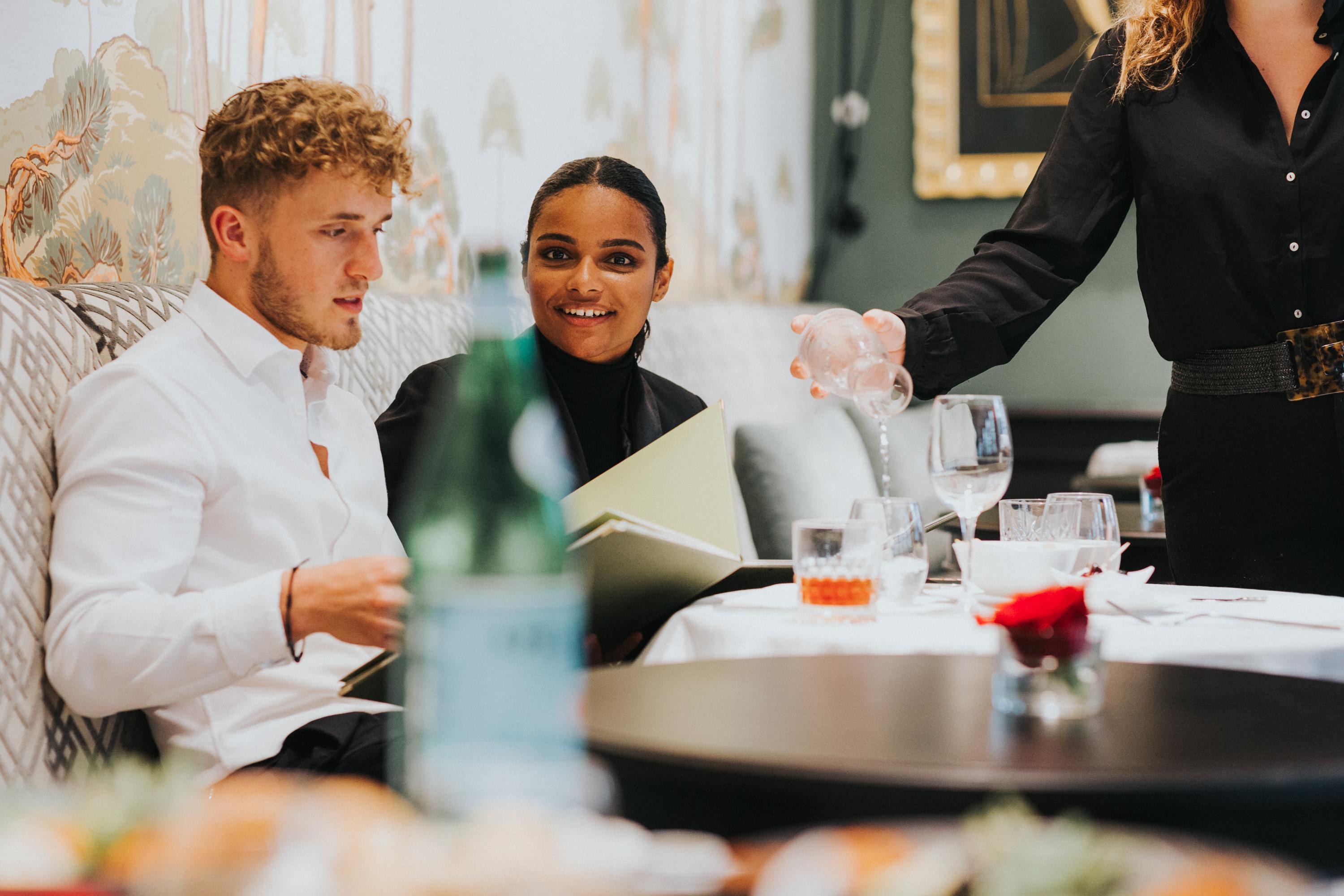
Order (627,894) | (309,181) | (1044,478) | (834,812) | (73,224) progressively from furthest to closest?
1. (1044,478)
2. (73,224)
3. (309,181)
4. (834,812)
5. (627,894)

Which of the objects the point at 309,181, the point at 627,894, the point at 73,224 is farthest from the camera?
the point at 73,224

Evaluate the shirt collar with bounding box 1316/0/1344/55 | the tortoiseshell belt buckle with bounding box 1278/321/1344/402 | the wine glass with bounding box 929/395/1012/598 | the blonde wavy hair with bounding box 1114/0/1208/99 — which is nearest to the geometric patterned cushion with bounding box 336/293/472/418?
the wine glass with bounding box 929/395/1012/598

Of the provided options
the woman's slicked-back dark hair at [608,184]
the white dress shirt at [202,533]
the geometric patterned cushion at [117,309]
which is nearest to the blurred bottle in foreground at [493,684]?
the white dress shirt at [202,533]

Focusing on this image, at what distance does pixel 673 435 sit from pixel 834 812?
80 centimetres

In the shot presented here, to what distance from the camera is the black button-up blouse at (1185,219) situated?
5.31ft

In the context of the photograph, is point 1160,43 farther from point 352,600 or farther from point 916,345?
point 352,600

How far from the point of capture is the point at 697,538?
145 centimetres

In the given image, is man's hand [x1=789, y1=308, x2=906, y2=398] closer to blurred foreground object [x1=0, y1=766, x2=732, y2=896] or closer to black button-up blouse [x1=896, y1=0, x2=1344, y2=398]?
black button-up blouse [x1=896, y1=0, x2=1344, y2=398]

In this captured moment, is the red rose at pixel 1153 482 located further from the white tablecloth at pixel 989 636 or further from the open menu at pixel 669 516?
the open menu at pixel 669 516

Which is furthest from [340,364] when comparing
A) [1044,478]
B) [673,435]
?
[1044,478]

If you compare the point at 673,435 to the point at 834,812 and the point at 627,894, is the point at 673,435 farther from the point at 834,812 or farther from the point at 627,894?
the point at 627,894

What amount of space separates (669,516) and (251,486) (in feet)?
1.46

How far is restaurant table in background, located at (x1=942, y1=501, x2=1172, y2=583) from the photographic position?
228 centimetres

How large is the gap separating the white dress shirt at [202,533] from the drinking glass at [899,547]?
0.55 m
